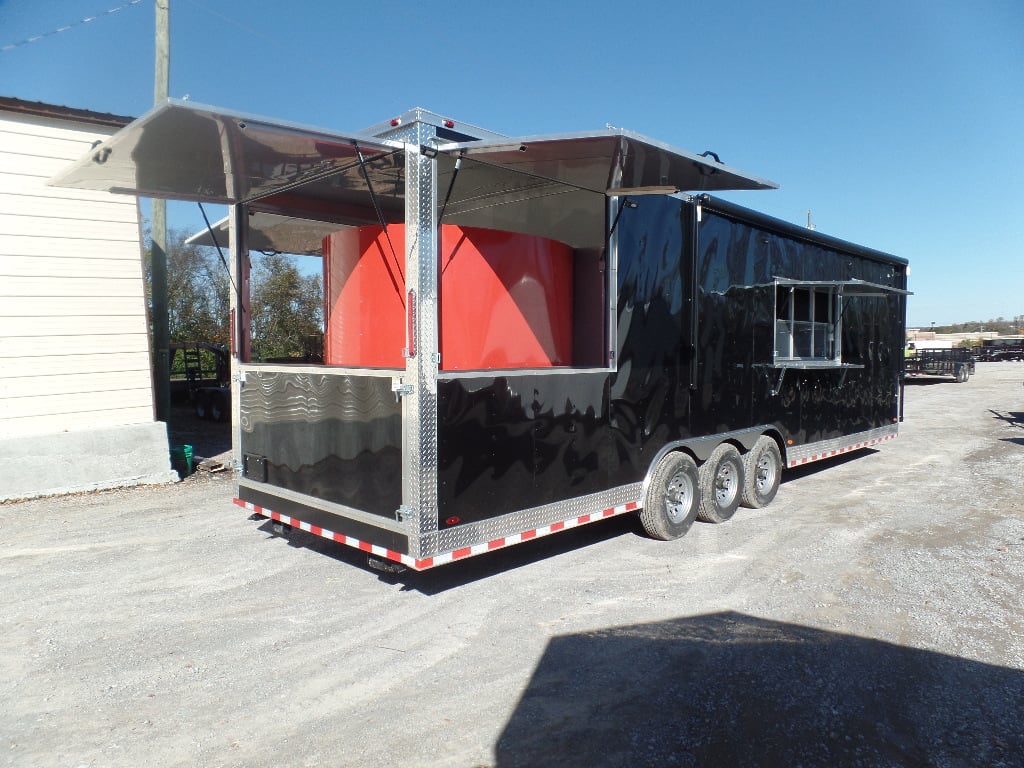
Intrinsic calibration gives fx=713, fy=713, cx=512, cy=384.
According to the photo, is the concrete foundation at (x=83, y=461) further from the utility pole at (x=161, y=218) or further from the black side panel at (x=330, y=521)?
the black side panel at (x=330, y=521)

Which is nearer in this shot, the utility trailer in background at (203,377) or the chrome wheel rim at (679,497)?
the chrome wheel rim at (679,497)

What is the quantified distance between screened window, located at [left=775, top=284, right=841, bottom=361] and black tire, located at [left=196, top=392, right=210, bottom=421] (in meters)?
12.7

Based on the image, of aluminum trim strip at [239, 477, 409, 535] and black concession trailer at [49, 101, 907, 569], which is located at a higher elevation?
black concession trailer at [49, 101, 907, 569]

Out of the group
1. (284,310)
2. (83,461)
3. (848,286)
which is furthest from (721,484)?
(83,461)

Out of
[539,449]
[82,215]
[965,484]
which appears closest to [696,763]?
[539,449]

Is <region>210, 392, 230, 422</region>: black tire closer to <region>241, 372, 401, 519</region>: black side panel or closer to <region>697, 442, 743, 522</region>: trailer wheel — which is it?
<region>241, 372, 401, 519</region>: black side panel

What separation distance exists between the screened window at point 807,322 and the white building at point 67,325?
Result: 738 cm

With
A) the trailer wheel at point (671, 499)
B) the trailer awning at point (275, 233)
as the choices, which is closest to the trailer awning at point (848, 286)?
→ the trailer wheel at point (671, 499)

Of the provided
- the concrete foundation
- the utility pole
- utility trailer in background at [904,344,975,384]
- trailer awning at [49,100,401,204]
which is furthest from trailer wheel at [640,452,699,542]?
utility trailer in background at [904,344,975,384]

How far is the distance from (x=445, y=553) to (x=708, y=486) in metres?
3.16

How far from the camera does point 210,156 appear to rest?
14.3ft

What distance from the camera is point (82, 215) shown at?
827 centimetres

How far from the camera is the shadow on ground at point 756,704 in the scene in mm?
3086

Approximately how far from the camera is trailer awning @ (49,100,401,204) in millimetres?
3736
